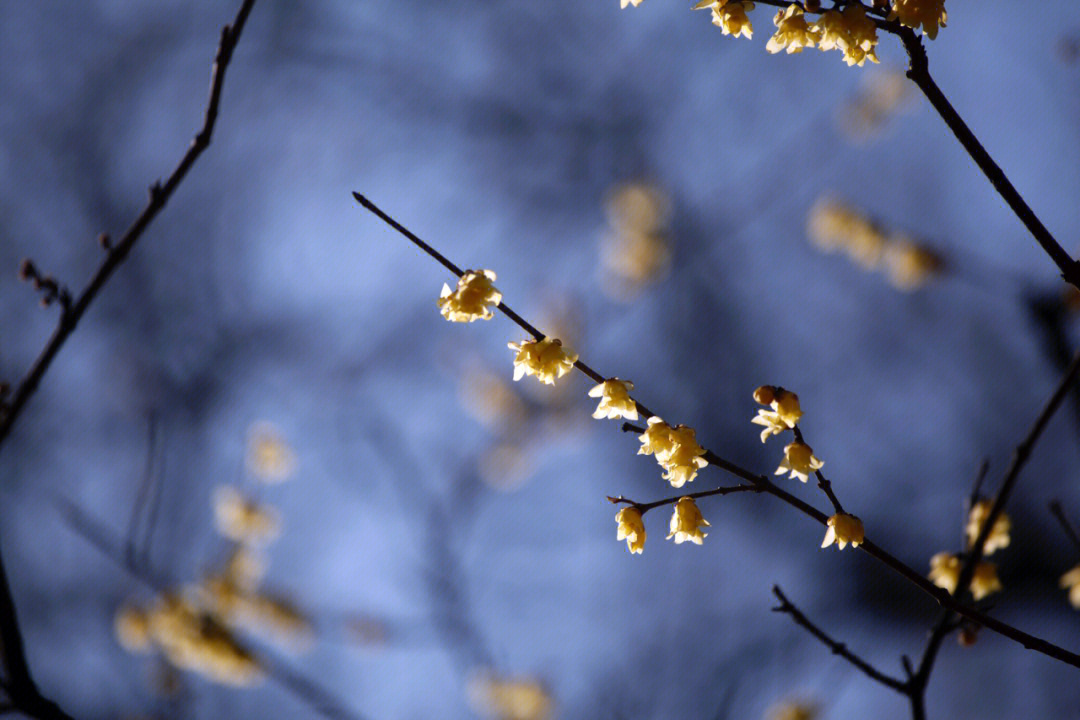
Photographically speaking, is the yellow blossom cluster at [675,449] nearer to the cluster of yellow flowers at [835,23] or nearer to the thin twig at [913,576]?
the thin twig at [913,576]

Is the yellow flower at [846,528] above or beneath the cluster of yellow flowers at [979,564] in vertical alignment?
beneath

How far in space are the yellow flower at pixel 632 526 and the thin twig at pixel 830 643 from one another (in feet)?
0.89

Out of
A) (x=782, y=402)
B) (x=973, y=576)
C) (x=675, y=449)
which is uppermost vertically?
(x=973, y=576)

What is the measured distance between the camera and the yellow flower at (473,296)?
1.60 meters

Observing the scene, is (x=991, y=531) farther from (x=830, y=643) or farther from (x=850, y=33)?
(x=850, y=33)

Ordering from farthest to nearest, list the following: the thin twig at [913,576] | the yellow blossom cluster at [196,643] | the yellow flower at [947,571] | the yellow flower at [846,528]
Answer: the yellow blossom cluster at [196,643] < the yellow flower at [947,571] < the yellow flower at [846,528] < the thin twig at [913,576]

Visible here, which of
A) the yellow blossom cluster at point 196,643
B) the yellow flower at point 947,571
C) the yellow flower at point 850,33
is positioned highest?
the yellow flower at point 850,33

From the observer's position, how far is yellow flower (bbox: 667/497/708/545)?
5.46 feet

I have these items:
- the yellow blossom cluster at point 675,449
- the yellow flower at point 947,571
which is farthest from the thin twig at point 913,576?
the yellow flower at point 947,571

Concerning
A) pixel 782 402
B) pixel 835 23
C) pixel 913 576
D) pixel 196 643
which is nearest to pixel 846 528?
pixel 913 576

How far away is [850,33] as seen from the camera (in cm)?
152

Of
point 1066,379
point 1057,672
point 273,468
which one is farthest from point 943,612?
point 1057,672

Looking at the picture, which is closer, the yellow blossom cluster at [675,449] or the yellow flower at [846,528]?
the yellow flower at [846,528]

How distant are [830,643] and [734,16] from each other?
1288 mm
